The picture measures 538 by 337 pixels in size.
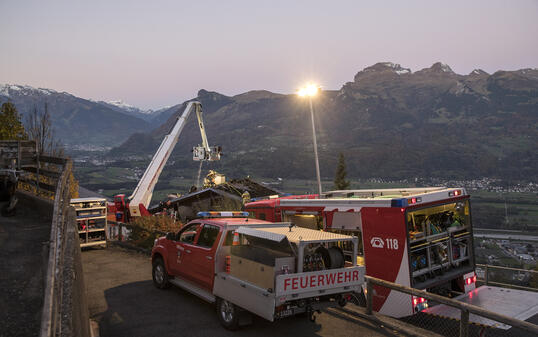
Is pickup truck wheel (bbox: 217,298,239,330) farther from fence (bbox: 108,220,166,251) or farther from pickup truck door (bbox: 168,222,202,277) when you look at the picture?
fence (bbox: 108,220,166,251)

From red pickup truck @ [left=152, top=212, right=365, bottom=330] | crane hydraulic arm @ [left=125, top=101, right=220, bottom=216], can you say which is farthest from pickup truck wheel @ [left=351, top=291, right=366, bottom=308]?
crane hydraulic arm @ [left=125, top=101, right=220, bottom=216]

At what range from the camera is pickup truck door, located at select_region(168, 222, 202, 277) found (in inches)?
376

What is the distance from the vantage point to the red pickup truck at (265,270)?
691cm

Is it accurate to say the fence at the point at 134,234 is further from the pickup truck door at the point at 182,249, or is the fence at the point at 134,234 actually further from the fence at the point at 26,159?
the pickup truck door at the point at 182,249

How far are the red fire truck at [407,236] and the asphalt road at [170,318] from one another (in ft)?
4.47

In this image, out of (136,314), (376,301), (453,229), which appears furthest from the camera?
(453,229)

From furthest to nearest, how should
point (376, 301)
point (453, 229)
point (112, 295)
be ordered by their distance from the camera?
point (453, 229) < point (112, 295) < point (376, 301)

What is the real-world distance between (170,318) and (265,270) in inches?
118

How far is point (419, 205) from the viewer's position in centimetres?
942

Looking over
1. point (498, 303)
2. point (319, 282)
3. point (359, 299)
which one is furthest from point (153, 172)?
point (498, 303)

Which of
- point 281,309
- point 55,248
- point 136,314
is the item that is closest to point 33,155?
point 136,314

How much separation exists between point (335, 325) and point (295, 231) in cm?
220

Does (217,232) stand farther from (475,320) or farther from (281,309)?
(475,320)

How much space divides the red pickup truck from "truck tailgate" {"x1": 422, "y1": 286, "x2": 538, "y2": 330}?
2.63 meters
